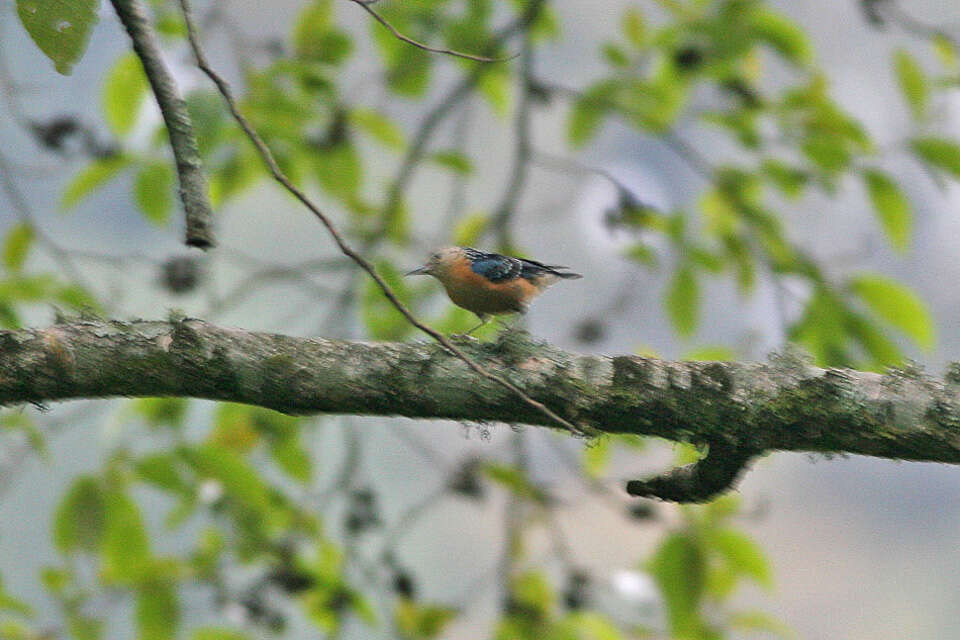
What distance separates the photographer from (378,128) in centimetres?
Answer: 465

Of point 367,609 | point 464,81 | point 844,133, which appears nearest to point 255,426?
point 367,609

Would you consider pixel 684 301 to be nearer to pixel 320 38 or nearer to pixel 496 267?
pixel 496 267

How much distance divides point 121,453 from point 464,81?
2210 mm

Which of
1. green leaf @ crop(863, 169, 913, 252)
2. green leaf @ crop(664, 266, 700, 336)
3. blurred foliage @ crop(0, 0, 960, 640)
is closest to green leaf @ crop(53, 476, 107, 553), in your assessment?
blurred foliage @ crop(0, 0, 960, 640)

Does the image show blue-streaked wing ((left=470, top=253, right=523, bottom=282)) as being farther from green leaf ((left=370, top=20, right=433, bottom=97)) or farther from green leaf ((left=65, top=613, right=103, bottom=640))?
green leaf ((left=65, top=613, right=103, bottom=640))

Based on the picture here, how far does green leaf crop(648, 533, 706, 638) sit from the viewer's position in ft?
11.9

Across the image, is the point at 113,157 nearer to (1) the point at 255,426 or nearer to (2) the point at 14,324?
(1) the point at 255,426

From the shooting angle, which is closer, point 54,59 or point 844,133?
point 54,59

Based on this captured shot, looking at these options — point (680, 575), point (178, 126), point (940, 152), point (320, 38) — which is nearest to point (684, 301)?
point (940, 152)

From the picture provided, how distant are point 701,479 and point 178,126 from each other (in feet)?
3.73

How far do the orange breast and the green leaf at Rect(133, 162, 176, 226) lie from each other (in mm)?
1486

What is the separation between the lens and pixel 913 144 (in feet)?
12.8

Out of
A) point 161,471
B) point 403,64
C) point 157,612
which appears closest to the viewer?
point 161,471

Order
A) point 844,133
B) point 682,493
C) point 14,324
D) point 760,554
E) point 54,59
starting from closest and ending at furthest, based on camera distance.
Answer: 1. point 54,59
2. point 682,493
3. point 14,324
4. point 760,554
5. point 844,133
